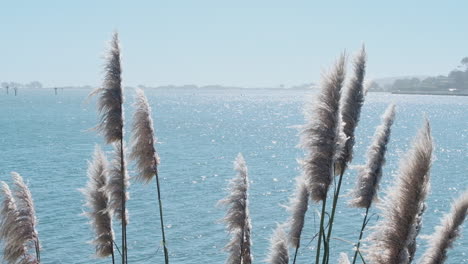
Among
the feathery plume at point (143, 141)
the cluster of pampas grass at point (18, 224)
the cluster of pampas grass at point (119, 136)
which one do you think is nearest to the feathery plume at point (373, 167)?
the cluster of pampas grass at point (119, 136)

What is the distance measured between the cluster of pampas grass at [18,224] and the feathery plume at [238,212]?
6.18 ft

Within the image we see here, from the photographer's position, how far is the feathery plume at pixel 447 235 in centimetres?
388

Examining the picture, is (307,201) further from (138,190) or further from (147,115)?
(138,190)

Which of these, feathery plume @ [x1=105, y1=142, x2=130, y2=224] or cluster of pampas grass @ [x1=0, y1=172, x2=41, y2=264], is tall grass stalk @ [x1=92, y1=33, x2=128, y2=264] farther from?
cluster of pampas grass @ [x1=0, y1=172, x2=41, y2=264]

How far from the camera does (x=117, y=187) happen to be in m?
6.04

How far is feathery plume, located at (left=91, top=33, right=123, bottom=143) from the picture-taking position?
540cm

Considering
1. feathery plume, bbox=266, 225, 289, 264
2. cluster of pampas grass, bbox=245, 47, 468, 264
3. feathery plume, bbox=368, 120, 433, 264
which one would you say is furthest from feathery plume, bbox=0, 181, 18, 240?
feathery plume, bbox=368, 120, 433, 264

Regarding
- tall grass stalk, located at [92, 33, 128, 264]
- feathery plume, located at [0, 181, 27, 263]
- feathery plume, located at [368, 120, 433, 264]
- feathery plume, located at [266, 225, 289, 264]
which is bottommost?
feathery plume, located at [266, 225, 289, 264]

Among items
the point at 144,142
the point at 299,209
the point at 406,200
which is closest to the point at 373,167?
the point at 299,209

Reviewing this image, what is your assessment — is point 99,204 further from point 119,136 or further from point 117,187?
point 119,136

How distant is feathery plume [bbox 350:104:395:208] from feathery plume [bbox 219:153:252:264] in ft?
4.05

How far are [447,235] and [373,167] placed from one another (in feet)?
3.30

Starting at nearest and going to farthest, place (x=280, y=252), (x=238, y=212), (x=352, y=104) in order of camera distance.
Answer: (x=352, y=104)
(x=238, y=212)
(x=280, y=252)

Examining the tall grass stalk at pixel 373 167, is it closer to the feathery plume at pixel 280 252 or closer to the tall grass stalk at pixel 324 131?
the tall grass stalk at pixel 324 131
